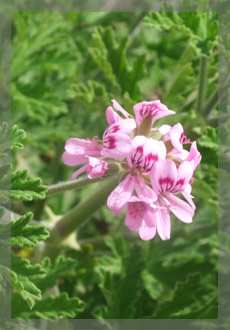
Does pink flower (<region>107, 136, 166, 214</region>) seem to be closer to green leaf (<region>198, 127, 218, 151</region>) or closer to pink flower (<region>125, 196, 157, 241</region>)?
pink flower (<region>125, 196, 157, 241</region>)

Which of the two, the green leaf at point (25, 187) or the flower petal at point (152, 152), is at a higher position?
the flower petal at point (152, 152)

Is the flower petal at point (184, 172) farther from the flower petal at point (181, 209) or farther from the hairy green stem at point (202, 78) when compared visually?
the hairy green stem at point (202, 78)

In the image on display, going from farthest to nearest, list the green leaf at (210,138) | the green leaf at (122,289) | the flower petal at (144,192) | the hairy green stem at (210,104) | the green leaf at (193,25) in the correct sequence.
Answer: the green leaf at (122,289), the hairy green stem at (210,104), the green leaf at (193,25), the green leaf at (210,138), the flower petal at (144,192)

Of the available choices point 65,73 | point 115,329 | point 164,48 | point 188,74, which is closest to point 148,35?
point 164,48

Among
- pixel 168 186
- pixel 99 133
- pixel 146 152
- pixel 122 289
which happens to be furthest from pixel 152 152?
pixel 99 133

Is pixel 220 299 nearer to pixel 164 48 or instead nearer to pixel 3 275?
pixel 3 275

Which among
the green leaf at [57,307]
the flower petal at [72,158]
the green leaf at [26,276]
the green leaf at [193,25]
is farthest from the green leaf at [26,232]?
the green leaf at [193,25]

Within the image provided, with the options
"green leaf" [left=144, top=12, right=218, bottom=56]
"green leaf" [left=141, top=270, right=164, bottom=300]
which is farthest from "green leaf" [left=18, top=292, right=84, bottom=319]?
"green leaf" [left=144, top=12, right=218, bottom=56]
